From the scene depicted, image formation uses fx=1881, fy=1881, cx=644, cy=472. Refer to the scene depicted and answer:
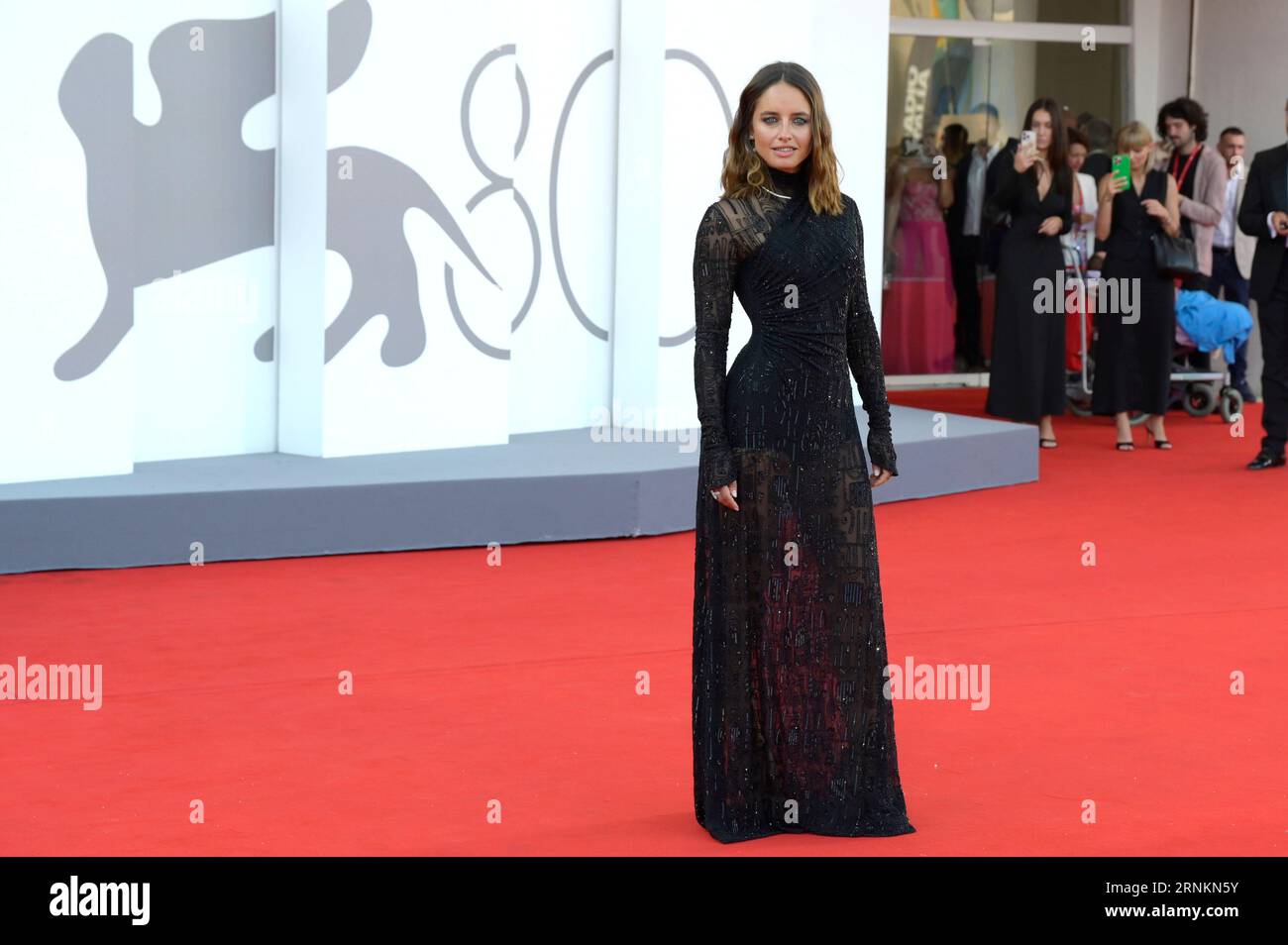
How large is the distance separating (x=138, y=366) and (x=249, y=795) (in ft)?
14.0

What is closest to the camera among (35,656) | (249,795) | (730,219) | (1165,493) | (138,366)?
(730,219)

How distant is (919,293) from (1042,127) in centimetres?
468

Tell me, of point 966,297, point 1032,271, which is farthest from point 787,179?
point 966,297

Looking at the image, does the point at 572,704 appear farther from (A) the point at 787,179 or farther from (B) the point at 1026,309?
(B) the point at 1026,309

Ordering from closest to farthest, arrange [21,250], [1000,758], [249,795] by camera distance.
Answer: [249,795], [1000,758], [21,250]

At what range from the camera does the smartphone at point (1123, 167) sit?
10.2 m

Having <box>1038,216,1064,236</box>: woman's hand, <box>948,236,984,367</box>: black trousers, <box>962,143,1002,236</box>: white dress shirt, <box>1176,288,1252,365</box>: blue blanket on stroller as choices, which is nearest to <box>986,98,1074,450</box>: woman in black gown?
<box>1038,216,1064,236</box>: woman's hand

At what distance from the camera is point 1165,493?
9.55 m

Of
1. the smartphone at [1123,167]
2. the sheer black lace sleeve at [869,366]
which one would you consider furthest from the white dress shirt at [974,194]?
the sheer black lace sleeve at [869,366]

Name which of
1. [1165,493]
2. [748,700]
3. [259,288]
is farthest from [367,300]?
[748,700]

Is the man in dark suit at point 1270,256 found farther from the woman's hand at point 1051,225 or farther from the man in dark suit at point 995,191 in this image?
the man in dark suit at point 995,191

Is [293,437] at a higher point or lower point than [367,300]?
lower

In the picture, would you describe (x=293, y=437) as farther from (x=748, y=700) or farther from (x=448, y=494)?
(x=748, y=700)

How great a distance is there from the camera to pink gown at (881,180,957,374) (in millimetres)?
14383
